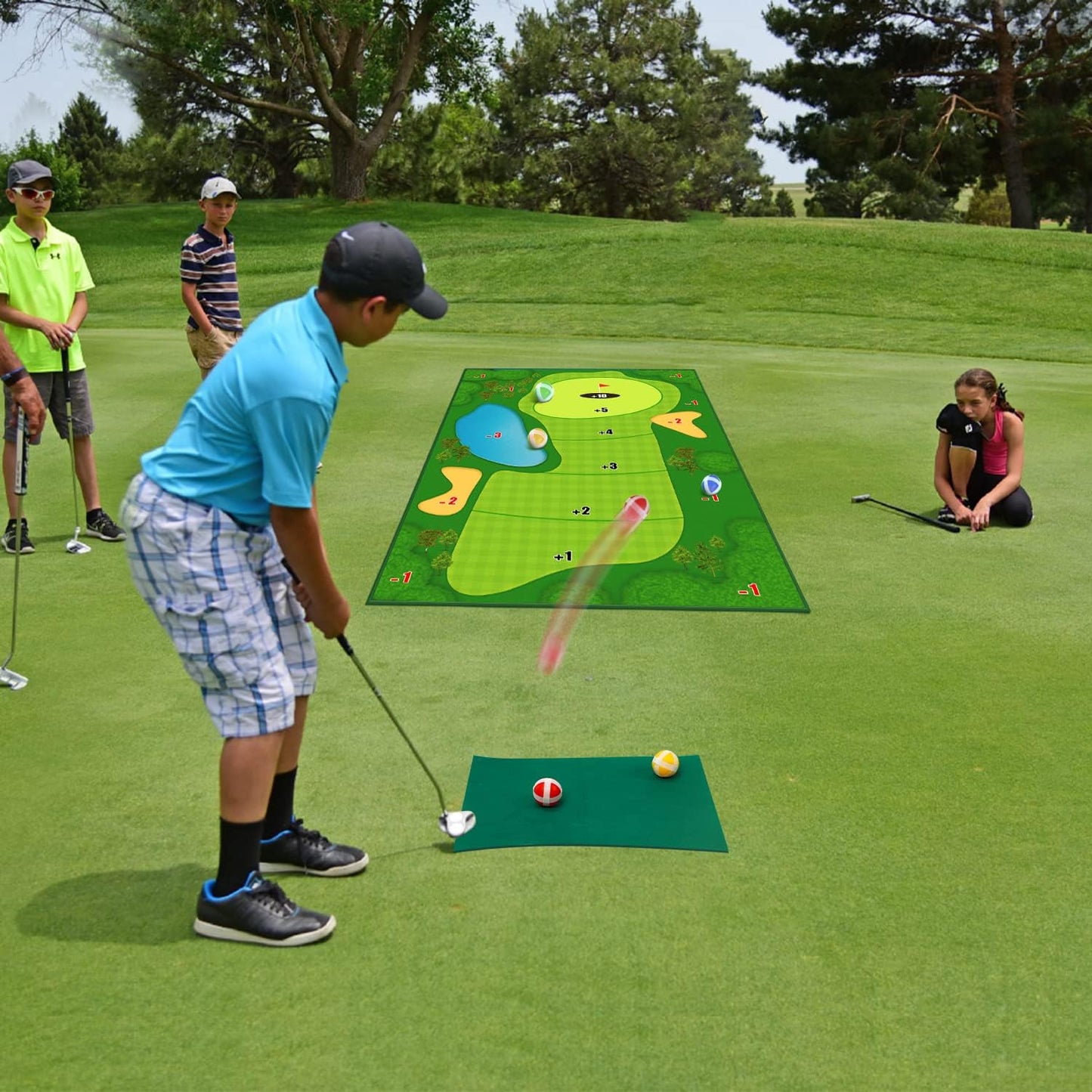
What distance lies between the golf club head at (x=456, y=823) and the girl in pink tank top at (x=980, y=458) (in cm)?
413

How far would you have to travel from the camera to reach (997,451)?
684 centimetres

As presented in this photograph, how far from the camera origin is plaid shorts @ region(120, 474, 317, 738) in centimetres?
279

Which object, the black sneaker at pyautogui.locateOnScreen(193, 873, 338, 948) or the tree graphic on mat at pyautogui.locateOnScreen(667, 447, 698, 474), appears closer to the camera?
the black sneaker at pyautogui.locateOnScreen(193, 873, 338, 948)

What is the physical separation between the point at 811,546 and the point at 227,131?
47700 millimetres

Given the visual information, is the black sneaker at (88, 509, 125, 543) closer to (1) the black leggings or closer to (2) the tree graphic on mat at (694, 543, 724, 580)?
(2) the tree graphic on mat at (694, 543, 724, 580)

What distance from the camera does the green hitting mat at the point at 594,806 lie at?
351 centimetres

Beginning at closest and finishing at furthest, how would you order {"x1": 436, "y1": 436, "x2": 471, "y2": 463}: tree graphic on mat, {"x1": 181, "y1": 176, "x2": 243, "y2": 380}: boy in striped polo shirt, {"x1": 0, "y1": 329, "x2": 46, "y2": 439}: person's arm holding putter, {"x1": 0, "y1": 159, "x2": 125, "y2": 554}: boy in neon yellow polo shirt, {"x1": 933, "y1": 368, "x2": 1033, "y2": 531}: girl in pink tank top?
{"x1": 0, "y1": 329, "x2": 46, "y2": 439}: person's arm holding putter < {"x1": 0, "y1": 159, "x2": 125, "y2": 554}: boy in neon yellow polo shirt < {"x1": 933, "y1": 368, "x2": 1033, "y2": 531}: girl in pink tank top < {"x1": 181, "y1": 176, "x2": 243, "y2": 380}: boy in striped polo shirt < {"x1": 436, "y1": 436, "x2": 471, "y2": 463}: tree graphic on mat

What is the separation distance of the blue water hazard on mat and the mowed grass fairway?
375 mm

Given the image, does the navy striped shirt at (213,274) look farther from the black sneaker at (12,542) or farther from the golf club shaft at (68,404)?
the black sneaker at (12,542)

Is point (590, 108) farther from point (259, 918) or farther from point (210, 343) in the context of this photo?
point (259, 918)

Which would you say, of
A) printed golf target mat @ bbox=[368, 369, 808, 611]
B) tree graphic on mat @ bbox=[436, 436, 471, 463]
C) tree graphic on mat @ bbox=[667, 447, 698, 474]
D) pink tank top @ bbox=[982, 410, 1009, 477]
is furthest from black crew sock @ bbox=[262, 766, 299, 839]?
pink tank top @ bbox=[982, 410, 1009, 477]

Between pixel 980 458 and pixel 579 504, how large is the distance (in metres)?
2.31

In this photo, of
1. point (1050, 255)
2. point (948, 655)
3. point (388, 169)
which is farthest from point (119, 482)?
point (388, 169)

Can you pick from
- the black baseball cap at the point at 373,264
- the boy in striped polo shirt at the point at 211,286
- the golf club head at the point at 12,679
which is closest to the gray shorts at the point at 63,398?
the boy in striped polo shirt at the point at 211,286
